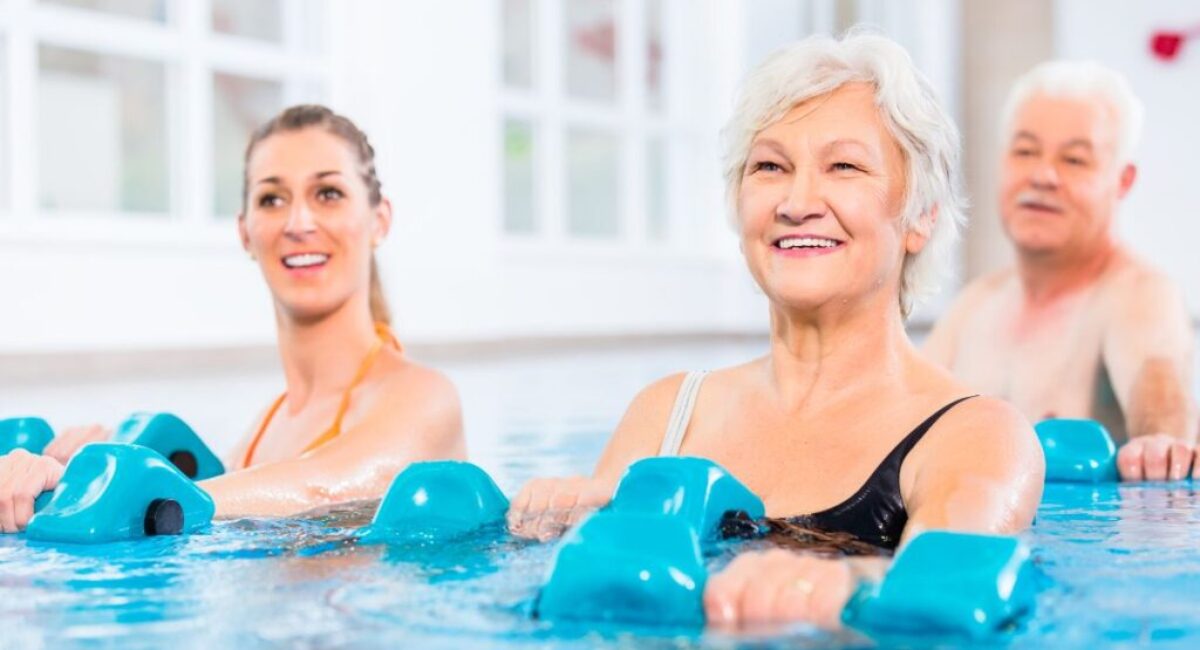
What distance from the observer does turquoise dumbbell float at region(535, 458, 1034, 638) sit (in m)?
1.77

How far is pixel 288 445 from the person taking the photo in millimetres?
3393

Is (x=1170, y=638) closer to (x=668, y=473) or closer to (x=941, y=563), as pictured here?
(x=941, y=563)

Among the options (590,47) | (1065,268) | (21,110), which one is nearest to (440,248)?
(590,47)

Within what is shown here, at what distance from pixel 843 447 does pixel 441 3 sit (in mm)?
8427

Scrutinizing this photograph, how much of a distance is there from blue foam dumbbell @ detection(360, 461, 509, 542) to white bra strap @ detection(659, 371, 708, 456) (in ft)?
1.05

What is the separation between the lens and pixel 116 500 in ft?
8.66

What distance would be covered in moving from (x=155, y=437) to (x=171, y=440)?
0.14ft

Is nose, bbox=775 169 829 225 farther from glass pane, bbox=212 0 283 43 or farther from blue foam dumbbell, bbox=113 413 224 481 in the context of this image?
glass pane, bbox=212 0 283 43

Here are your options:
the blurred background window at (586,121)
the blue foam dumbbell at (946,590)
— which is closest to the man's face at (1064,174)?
the blue foam dumbbell at (946,590)

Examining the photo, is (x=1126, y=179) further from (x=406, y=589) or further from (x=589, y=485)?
(x=406, y=589)

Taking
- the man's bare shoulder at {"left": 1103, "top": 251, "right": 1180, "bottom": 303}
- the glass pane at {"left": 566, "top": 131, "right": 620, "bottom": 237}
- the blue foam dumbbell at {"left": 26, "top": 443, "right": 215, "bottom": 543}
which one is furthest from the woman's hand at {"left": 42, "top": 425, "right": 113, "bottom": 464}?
the glass pane at {"left": 566, "top": 131, "right": 620, "bottom": 237}

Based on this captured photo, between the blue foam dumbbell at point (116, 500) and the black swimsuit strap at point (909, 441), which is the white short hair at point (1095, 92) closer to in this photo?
the black swimsuit strap at point (909, 441)

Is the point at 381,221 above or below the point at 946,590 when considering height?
above

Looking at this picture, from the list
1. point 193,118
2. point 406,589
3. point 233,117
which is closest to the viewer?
point 406,589
